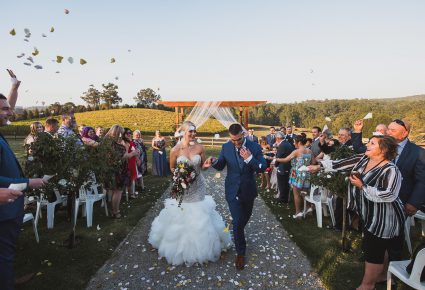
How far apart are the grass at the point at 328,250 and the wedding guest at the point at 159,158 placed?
6375 mm

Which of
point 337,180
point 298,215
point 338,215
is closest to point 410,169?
point 337,180

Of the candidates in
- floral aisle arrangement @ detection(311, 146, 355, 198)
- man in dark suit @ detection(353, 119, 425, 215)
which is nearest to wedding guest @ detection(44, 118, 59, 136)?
floral aisle arrangement @ detection(311, 146, 355, 198)

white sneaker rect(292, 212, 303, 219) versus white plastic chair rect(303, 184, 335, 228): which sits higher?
white plastic chair rect(303, 184, 335, 228)

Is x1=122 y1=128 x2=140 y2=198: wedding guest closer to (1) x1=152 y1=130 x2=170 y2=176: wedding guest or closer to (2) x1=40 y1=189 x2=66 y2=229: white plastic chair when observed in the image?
(2) x1=40 y1=189 x2=66 y2=229: white plastic chair

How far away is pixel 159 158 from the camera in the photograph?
40.6ft

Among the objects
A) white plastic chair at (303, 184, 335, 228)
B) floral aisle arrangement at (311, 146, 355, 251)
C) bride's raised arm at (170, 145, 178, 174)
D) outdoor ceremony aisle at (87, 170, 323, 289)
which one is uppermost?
bride's raised arm at (170, 145, 178, 174)

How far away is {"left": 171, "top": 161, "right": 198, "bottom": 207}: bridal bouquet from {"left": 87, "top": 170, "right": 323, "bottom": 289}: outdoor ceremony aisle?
3.88ft

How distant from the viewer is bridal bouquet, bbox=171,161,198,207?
4676 millimetres

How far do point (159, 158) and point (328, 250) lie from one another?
864 centimetres

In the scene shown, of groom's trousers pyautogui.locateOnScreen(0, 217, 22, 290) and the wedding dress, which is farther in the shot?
the wedding dress

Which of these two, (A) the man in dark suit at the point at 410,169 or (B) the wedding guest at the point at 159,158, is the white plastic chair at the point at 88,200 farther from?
(A) the man in dark suit at the point at 410,169

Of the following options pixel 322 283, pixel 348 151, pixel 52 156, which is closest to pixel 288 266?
pixel 322 283

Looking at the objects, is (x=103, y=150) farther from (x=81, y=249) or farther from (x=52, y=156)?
(x=81, y=249)

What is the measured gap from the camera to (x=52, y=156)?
14.9 feet
